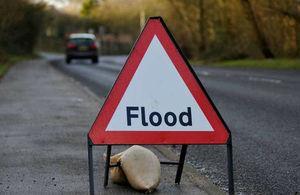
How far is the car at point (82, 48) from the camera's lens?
1785 inches

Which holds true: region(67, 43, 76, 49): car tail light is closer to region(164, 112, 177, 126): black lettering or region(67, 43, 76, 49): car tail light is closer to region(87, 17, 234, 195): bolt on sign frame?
region(87, 17, 234, 195): bolt on sign frame

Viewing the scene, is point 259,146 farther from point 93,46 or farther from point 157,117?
point 93,46

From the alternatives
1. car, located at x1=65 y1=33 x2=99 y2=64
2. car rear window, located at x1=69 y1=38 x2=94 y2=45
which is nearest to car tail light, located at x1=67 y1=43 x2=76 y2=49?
car, located at x1=65 y1=33 x2=99 y2=64

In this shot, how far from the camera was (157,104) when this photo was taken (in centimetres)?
552

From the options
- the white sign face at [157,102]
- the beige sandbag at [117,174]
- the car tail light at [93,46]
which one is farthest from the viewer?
the car tail light at [93,46]

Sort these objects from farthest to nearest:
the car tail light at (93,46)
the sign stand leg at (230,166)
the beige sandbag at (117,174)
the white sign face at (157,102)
Answer: the car tail light at (93,46) → the beige sandbag at (117,174) → the white sign face at (157,102) → the sign stand leg at (230,166)

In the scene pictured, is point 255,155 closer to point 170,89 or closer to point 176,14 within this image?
point 170,89

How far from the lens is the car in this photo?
149ft

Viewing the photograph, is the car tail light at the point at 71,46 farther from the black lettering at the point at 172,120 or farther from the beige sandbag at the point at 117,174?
the black lettering at the point at 172,120

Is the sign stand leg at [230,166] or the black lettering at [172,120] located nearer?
the sign stand leg at [230,166]

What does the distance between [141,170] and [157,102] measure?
69 centimetres

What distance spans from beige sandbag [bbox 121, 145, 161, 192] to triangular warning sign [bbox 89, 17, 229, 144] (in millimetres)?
509

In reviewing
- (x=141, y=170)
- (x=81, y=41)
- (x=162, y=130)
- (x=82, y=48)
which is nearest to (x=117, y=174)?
(x=141, y=170)

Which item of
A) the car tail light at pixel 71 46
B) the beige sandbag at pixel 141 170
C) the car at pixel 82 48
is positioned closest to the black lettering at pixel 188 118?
the beige sandbag at pixel 141 170
